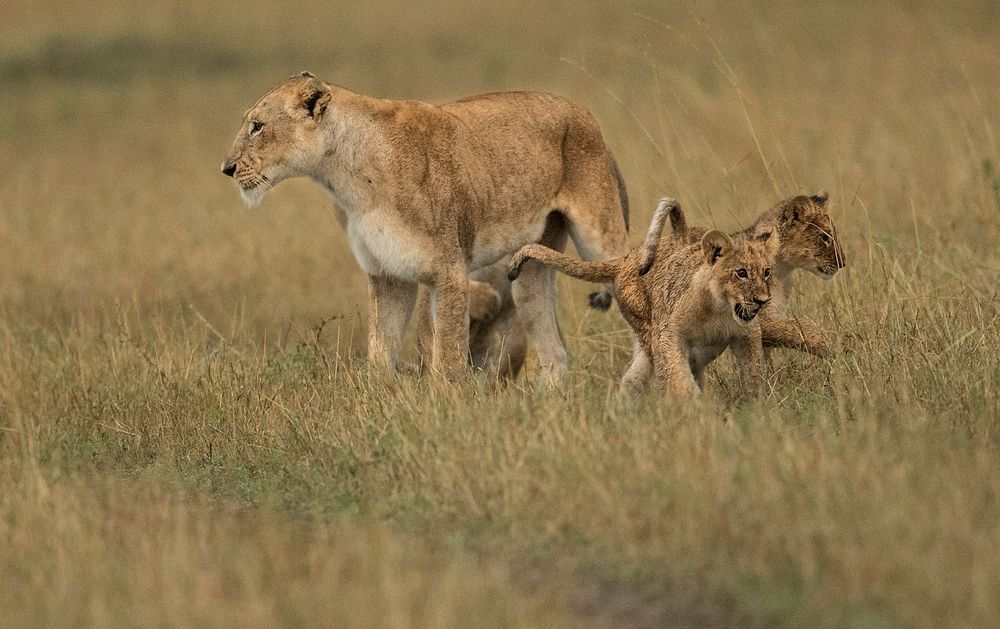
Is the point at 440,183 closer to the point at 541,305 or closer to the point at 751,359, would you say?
the point at 541,305

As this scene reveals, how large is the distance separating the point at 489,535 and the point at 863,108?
11.9 m

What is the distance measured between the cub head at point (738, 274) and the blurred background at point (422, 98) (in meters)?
1.50

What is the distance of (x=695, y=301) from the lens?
7020mm

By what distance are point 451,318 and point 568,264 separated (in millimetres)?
650

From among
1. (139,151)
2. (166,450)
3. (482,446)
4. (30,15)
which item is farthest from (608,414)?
(30,15)

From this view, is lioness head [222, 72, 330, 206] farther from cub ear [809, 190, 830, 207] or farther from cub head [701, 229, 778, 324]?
cub ear [809, 190, 830, 207]

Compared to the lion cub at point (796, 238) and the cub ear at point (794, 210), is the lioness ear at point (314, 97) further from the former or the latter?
the cub ear at point (794, 210)

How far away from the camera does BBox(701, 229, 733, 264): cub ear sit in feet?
22.6

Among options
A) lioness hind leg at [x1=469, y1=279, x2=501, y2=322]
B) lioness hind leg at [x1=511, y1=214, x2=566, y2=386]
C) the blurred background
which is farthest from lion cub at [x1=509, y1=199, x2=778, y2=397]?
lioness hind leg at [x1=469, y1=279, x2=501, y2=322]

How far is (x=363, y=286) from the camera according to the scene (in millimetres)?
12000

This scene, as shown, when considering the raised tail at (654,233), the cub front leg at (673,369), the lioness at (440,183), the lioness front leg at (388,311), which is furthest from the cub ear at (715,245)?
the lioness front leg at (388,311)

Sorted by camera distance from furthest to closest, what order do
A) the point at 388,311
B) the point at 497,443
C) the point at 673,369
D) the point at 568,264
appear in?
the point at 388,311, the point at 568,264, the point at 673,369, the point at 497,443

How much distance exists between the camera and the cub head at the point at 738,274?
264 inches

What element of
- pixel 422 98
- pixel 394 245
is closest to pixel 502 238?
pixel 394 245
